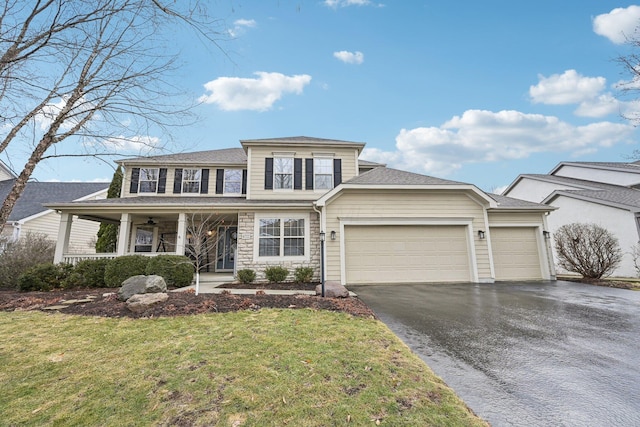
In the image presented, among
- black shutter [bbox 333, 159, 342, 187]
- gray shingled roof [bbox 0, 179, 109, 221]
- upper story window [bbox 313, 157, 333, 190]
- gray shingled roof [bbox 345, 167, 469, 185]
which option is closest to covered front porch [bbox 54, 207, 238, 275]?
upper story window [bbox 313, 157, 333, 190]

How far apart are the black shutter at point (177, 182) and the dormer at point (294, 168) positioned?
147 inches

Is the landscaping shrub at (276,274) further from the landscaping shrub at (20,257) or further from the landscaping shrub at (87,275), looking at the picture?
the landscaping shrub at (20,257)

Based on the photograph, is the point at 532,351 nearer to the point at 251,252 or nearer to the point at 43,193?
the point at 251,252

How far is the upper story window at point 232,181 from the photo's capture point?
1280 cm

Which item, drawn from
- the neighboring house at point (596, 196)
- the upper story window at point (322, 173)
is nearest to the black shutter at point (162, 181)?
the upper story window at point (322, 173)

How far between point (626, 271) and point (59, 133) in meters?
19.1

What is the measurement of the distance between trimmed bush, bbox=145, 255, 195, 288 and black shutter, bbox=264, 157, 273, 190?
4.46 metres

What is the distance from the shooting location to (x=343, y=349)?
10.7ft

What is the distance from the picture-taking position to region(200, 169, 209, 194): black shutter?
12.7 m

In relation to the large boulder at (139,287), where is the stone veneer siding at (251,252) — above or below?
above

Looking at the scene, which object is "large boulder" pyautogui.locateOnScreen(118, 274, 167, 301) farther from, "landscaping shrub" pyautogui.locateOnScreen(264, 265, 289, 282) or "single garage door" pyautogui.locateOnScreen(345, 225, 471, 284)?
"single garage door" pyautogui.locateOnScreen(345, 225, 471, 284)

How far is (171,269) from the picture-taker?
8.62 meters

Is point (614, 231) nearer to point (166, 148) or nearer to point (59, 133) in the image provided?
point (166, 148)

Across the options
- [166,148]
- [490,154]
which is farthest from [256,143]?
[490,154]
